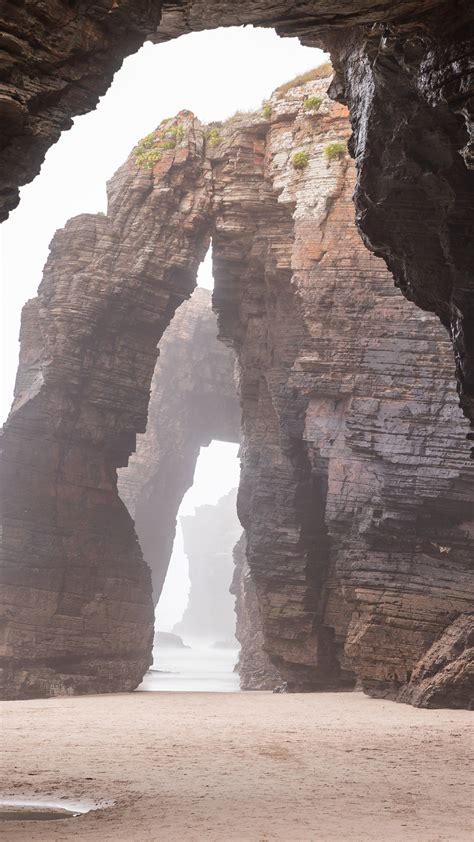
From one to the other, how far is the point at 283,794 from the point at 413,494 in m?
13.9

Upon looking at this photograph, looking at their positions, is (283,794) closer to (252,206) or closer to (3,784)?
(3,784)

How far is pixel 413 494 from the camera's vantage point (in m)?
22.5

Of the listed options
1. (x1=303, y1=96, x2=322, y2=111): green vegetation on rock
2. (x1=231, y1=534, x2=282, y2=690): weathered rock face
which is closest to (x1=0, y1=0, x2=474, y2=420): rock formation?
(x1=303, y1=96, x2=322, y2=111): green vegetation on rock

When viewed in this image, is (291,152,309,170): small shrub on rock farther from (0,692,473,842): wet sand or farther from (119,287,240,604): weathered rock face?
(119,287,240,604): weathered rock face

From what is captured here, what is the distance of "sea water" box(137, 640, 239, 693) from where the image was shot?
1452 inches

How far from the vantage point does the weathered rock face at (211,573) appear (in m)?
94.1

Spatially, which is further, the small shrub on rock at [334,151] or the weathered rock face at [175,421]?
the weathered rock face at [175,421]

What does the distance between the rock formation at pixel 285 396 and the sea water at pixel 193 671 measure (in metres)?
6.32

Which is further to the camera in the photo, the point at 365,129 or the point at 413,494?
the point at 413,494

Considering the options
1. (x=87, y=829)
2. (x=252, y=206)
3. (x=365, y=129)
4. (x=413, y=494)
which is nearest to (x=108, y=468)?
(x=252, y=206)

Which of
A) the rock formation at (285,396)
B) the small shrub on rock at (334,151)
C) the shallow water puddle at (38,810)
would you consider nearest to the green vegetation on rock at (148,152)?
the rock formation at (285,396)

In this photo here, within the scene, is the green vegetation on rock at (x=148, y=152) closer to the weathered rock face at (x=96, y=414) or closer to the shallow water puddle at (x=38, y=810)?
the weathered rock face at (x=96, y=414)

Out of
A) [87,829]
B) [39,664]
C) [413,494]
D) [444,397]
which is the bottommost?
[87,829]

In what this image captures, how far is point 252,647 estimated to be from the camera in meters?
39.9
